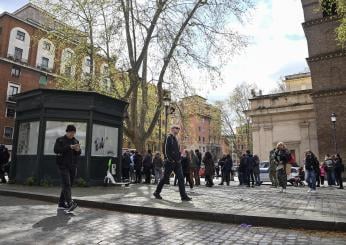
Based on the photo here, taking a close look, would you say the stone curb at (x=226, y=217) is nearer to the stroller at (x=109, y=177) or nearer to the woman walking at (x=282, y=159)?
the stroller at (x=109, y=177)

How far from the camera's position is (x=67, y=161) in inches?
302

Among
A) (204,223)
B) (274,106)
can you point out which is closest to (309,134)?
(274,106)

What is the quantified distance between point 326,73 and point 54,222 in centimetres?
3306

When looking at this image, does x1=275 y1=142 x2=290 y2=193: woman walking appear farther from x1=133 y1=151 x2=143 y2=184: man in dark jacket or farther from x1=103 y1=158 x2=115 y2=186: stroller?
x1=133 y1=151 x2=143 y2=184: man in dark jacket

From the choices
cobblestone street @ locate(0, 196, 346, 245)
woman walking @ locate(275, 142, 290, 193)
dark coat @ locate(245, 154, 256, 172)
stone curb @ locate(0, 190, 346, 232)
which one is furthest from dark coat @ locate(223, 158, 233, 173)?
cobblestone street @ locate(0, 196, 346, 245)

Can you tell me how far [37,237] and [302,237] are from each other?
4.18m

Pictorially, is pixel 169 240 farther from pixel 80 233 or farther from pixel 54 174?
pixel 54 174

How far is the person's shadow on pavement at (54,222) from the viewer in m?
5.99

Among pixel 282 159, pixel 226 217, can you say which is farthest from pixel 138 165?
pixel 226 217

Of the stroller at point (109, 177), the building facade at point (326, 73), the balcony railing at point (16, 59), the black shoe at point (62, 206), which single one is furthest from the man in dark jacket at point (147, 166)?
the balcony railing at point (16, 59)

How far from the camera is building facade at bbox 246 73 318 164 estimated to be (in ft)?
126

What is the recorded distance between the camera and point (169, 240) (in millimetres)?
5242

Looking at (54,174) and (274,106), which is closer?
(54,174)

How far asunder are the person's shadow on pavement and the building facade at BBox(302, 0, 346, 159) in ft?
95.0
